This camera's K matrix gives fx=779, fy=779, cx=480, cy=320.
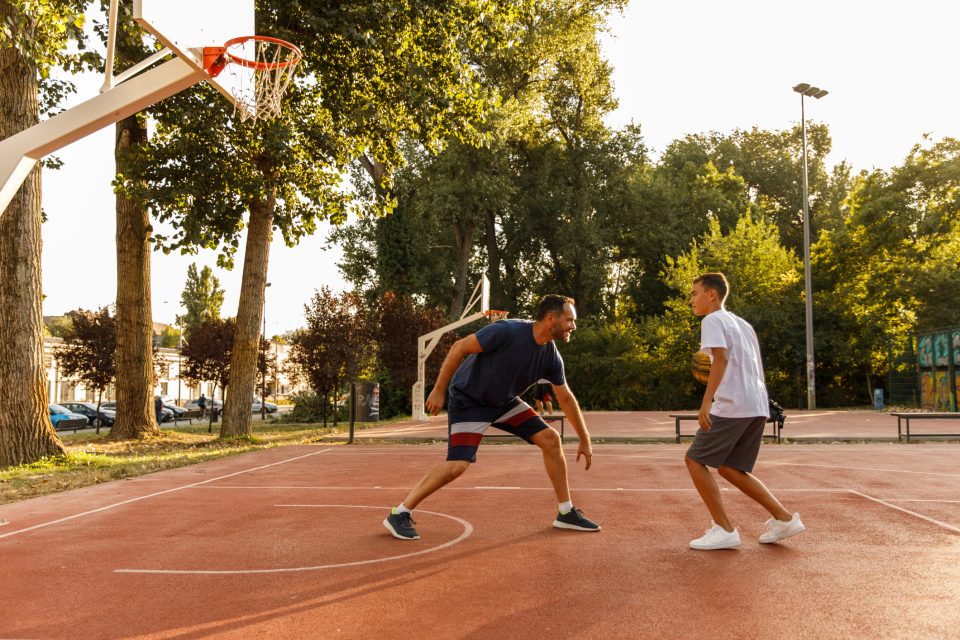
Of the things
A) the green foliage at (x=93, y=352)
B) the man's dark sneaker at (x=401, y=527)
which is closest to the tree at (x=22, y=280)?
the man's dark sneaker at (x=401, y=527)

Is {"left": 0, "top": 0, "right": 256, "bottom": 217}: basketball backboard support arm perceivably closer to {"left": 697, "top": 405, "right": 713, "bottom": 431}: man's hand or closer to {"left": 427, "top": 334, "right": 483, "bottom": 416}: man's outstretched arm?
{"left": 427, "top": 334, "right": 483, "bottom": 416}: man's outstretched arm

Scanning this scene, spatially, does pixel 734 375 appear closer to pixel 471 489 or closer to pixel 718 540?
pixel 718 540

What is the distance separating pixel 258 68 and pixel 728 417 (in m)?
8.17

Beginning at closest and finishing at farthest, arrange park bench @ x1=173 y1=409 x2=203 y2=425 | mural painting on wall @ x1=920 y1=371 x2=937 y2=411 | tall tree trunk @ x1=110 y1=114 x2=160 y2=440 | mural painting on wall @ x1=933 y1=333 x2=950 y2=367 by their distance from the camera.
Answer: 1. tall tree trunk @ x1=110 y1=114 x2=160 y2=440
2. mural painting on wall @ x1=933 y1=333 x2=950 y2=367
3. mural painting on wall @ x1=920 y1=371 x2=937 y2=411
4. park bench @ x1=173 y1=409 x2=203 y2=425

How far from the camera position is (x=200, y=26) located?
28.9 ft

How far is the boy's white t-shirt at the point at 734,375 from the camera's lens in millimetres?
5805

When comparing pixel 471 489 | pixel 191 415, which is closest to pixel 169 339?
pixel 191 415

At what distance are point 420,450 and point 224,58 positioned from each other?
925 centimetres

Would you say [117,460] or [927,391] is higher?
[927,391]

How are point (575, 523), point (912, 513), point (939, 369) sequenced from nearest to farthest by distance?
1. point (575, 523)
2. point (912, 513)
3. point (939, 369)

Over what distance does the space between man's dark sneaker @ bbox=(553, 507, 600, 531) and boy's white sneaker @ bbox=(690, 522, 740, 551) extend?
1.05 metres

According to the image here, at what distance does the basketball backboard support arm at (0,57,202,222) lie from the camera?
7.67 metres

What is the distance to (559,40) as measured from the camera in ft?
117

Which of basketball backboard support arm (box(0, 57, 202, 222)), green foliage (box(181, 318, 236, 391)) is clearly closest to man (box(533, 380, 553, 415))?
green foliage (box(181, 318, 236, 391))
